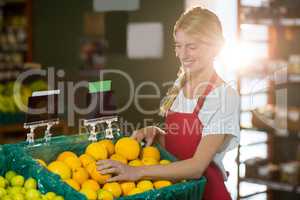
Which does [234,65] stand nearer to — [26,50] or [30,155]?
[30,155]

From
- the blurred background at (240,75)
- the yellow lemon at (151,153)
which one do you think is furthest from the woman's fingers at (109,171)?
the blurred background at (240,75)

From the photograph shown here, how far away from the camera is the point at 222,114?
164 cm

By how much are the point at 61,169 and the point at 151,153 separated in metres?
Result: 0.33

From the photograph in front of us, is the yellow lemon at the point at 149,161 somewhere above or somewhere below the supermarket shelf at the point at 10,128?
above

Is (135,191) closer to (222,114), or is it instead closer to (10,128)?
(222,114)

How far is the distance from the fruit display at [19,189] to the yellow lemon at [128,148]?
32 centimetres

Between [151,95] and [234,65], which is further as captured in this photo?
[151,95]

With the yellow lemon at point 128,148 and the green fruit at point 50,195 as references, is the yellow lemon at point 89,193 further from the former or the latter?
the yellow lemon at point 128,148

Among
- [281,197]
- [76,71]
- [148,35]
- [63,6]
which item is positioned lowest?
[281,197]

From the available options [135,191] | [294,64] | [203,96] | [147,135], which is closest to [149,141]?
[147,135]

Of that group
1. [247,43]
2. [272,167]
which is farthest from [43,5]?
[272,167]

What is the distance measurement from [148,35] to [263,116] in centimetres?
128

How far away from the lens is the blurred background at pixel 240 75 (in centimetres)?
366

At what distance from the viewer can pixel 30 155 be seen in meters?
1.58
